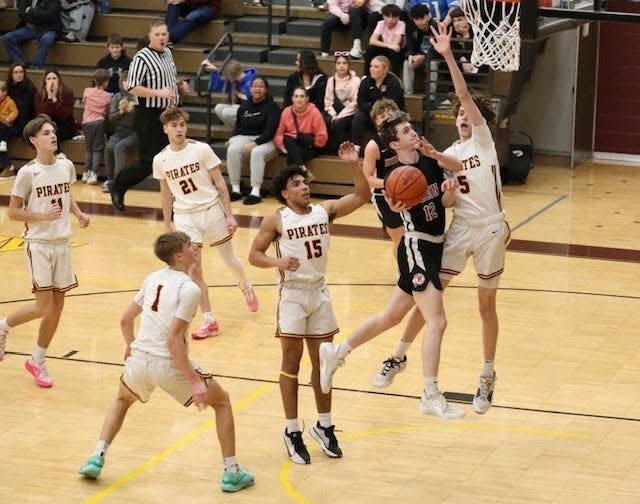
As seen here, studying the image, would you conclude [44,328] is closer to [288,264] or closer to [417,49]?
[288,264]

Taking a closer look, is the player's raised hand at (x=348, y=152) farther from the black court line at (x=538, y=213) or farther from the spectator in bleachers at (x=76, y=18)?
the spectator in bleachers at (x=76, y=18)

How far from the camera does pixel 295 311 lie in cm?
797

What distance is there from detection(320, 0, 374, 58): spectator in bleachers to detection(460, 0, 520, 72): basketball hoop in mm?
5497

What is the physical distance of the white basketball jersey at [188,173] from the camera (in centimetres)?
1053

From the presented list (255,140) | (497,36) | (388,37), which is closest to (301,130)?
(255,140)

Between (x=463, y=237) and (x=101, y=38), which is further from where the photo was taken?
(x=101, y=38)

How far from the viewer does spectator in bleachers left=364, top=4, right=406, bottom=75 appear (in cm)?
1656

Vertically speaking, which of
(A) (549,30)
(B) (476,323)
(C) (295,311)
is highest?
(A) (549,30)

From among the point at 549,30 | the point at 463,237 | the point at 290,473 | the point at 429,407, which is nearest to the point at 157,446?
the point at 290,473

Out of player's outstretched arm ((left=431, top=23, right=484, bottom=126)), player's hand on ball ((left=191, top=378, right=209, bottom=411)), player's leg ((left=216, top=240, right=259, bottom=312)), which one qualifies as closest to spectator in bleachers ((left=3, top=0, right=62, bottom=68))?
player's leg ((left=216, top=240, right=259, bottom=312))

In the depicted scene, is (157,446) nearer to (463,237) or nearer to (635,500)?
(463,237)

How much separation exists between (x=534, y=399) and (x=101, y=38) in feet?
38.4

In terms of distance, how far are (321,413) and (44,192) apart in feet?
8.76

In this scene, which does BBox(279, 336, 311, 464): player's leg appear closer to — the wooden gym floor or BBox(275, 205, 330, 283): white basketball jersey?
the wooden gym floor
